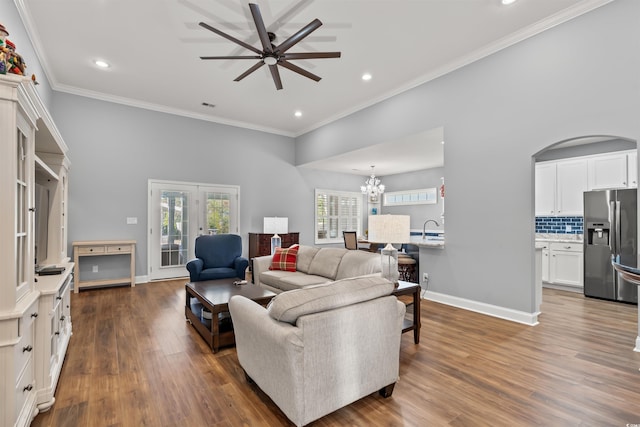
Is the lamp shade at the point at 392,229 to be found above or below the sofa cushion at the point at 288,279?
above

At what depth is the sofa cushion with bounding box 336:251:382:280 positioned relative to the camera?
374 cm

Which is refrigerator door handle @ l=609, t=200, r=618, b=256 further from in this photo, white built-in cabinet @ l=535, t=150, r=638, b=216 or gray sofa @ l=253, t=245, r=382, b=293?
gray sofa @ l=253, t=245, r=382, b=293

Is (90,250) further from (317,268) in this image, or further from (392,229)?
(392,229)

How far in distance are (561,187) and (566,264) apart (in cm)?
140

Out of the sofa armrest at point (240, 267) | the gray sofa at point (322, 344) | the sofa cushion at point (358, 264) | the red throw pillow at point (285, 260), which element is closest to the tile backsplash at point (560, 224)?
the sofa cushion at point (358, 264)

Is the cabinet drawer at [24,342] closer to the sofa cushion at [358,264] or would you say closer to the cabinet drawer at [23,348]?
the cabinet drawer at [23,348]

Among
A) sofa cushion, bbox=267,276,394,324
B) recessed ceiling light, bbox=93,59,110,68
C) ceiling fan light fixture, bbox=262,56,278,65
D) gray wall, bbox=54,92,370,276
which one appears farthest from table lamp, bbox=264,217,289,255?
sofa cushion, bbox=267,276,394,324

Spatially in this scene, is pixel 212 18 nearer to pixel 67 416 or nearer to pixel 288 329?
pixel 288 329

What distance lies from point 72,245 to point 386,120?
5777 millimetres

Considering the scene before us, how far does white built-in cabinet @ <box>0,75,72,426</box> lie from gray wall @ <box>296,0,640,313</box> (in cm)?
442

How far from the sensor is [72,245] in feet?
17.1

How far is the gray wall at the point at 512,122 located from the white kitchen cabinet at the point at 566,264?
2405 millimetres

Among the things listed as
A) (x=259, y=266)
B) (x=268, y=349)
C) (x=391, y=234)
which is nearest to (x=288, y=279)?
(x=259, y=266)

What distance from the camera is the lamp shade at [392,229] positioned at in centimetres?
320
